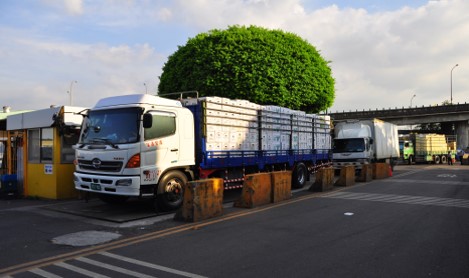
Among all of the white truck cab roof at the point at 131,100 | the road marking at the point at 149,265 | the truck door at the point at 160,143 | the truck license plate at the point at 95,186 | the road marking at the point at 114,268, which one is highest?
the white truck cab roof at the point at 131,100

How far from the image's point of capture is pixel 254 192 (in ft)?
33.6

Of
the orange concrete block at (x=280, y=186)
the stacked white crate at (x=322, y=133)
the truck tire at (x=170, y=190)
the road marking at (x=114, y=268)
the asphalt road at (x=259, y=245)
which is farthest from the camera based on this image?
the stacked white crate at (x=322, y=133)

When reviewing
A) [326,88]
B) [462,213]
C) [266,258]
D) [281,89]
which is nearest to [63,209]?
[266,258]

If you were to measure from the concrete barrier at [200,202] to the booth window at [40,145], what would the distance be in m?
6.78

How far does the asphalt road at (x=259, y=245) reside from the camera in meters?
5.04

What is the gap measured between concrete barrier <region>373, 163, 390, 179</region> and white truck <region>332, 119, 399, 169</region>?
934 mm

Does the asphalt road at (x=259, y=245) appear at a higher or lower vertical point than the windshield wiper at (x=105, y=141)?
lower

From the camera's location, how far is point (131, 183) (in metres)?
8.59

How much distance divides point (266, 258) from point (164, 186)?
4.41 meters

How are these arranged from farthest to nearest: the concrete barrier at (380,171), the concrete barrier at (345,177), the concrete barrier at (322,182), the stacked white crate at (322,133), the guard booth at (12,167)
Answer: the concrete barrier at (380,171), the stacked white crate at (322,133), the concrete barrier at (345,177), the concrete barrier at (322,182), the guard booth at (12,167)

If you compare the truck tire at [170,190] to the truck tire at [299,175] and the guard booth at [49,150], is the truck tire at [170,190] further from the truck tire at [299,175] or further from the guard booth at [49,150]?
the truck tire at [299,175]

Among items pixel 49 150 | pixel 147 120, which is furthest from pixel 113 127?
pixel 49 150

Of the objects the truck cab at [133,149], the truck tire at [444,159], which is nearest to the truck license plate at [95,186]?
the truck cab at [133,149]

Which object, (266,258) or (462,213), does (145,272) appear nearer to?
(266,258)
